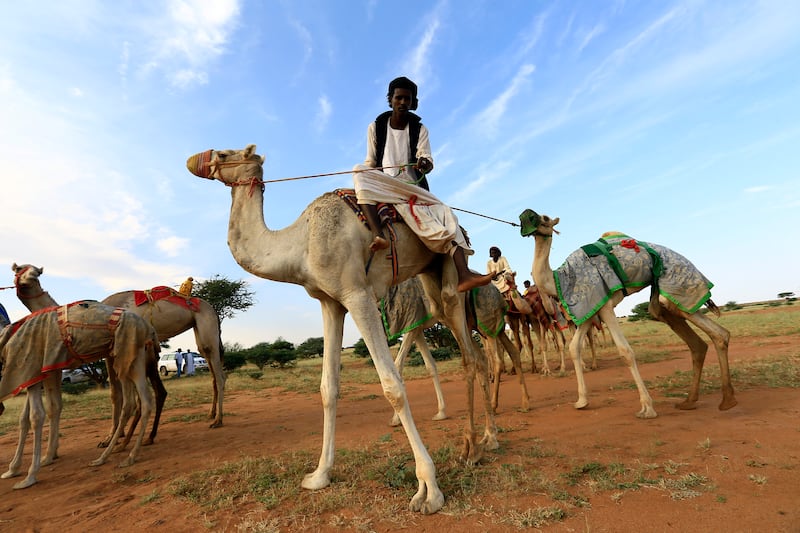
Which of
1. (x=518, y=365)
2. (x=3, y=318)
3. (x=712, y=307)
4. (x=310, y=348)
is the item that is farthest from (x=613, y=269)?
(x=310, y=348)

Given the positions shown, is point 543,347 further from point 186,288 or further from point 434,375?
point 186,288

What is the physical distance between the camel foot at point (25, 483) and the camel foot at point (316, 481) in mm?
3647

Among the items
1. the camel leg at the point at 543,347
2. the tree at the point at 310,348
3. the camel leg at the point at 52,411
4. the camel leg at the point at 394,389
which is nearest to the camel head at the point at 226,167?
the camel leg at the point at 394,389

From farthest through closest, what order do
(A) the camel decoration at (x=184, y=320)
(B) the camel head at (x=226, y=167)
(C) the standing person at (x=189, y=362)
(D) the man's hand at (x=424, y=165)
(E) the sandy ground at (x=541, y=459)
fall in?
1. (C) the standing person at (x=189, y=362)
2. (A) the camel decoration at (x=184, y=320)
3. (D) the man's hand at (x=424, y=165)
4. (B) the camel head at (x=226, y=167)
5. (E) the sandy ground at (x=541, y=459)

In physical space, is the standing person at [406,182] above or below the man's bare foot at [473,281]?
above

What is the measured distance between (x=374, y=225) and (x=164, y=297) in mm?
6393

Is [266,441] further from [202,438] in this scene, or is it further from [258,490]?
[258,490]

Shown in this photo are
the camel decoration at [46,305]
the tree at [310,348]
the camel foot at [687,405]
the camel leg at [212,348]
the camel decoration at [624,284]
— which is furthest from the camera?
the tree at [310,348]

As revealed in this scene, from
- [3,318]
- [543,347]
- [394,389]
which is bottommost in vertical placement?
[543,347]

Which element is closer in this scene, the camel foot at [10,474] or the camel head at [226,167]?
the camel head at [226,167]

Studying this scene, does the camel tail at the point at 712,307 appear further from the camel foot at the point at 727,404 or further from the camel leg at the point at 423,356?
the camel leg at the point at 423,356

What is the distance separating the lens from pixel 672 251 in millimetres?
6305

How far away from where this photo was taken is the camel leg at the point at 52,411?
5699 millimetres

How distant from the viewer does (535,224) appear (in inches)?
242
